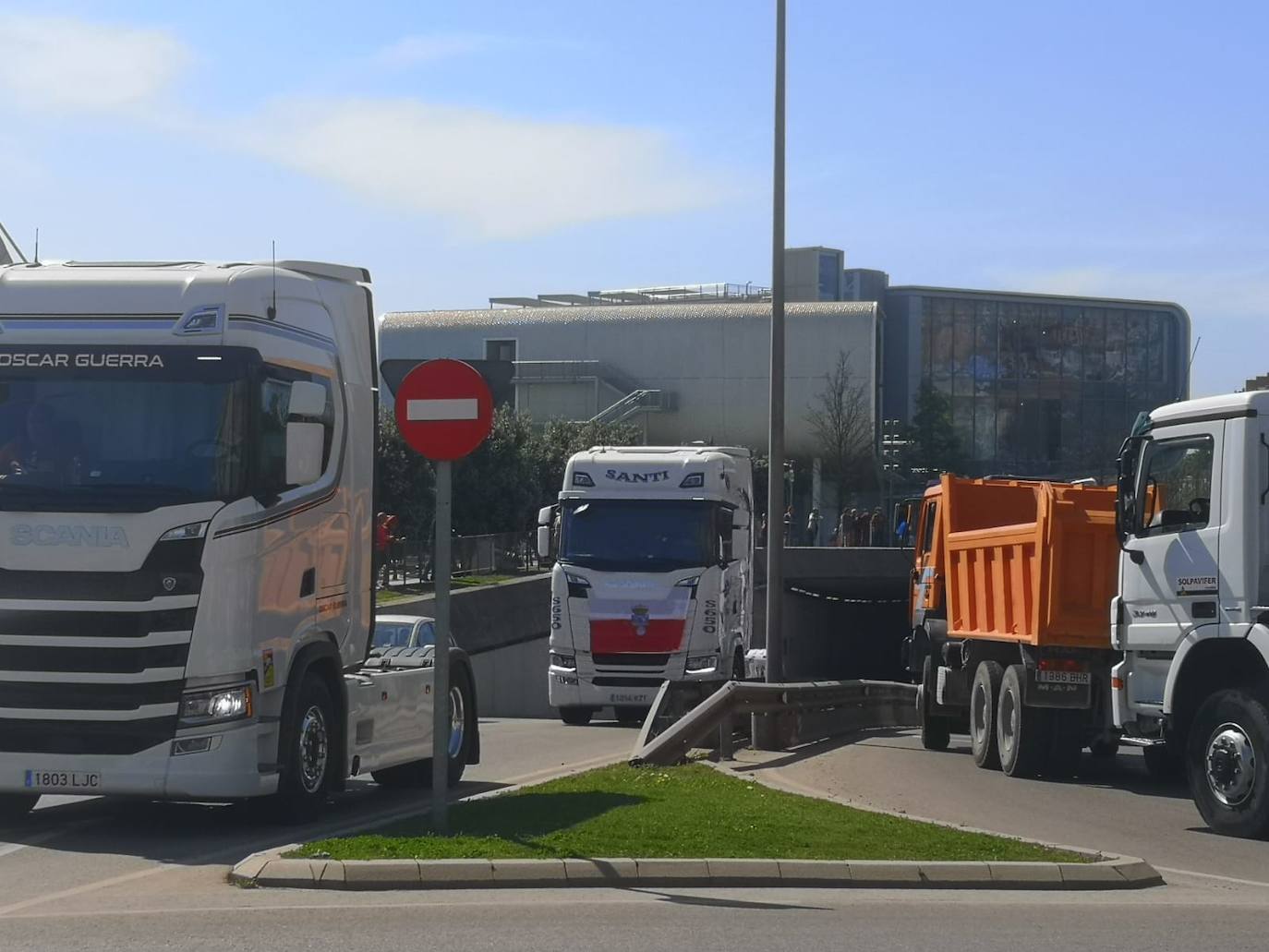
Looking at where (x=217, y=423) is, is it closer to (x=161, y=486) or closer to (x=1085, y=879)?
(x=161, y=486)

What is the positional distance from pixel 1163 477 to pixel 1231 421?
3.47ft

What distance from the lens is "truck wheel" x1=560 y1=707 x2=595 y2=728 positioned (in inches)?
974

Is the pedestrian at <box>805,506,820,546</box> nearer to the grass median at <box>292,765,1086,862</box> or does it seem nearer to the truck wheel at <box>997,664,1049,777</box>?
the truck wheel at <box>997,664,1049,777</box>

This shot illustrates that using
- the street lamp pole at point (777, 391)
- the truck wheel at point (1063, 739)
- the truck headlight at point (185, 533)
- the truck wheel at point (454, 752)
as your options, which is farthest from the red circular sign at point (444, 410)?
the street lamp pole at point (777, 391)

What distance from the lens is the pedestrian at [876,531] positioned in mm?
51812

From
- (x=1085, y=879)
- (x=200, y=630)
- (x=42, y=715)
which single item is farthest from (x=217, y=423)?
(x=1085, y=879)

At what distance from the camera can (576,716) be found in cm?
2497

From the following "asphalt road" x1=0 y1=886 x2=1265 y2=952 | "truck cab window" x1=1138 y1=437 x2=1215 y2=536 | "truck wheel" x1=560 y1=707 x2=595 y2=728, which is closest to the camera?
"asphalt road" x1=0 y1=886 x2=1265 y2=952

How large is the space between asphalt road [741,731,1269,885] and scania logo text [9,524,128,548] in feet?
19.9

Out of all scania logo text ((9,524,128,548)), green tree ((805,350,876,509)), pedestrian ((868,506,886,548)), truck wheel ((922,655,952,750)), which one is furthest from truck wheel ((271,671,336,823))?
green tree ((805,350,876,509))

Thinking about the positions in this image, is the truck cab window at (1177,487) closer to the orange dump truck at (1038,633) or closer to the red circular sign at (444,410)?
the orange dump truck at (1038,633)

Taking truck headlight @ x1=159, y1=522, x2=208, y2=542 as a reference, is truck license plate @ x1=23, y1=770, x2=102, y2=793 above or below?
below

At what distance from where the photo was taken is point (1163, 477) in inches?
530

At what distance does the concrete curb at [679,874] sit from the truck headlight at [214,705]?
1.31 m
